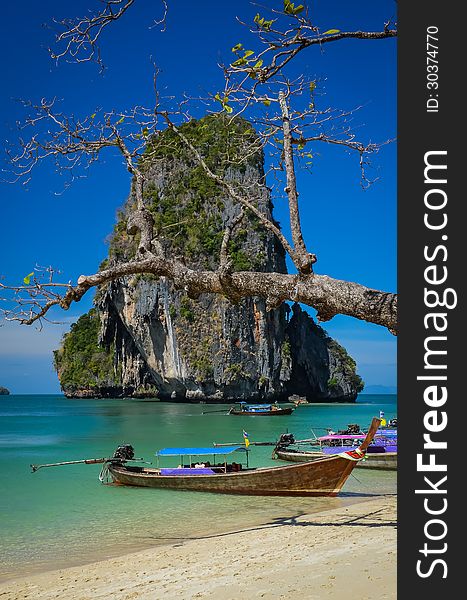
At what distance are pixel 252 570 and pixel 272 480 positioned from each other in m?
5.35

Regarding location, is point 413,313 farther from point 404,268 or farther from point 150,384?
point 150,384

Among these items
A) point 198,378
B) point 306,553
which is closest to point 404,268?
point 306,553

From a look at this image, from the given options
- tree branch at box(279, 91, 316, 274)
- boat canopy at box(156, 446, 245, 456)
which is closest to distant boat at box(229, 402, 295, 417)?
boat canopy at box(156, 446, 245, 456)

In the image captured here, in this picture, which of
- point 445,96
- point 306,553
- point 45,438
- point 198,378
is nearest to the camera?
point 445,96

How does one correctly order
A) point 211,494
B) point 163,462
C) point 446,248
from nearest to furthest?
point 446,248, point 211,494, point 163,462

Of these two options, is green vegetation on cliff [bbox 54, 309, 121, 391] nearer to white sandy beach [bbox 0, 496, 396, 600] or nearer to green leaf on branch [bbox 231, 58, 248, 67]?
white sandy beach [bbox 0, 496, 396, 600]

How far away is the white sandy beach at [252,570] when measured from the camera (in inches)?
198

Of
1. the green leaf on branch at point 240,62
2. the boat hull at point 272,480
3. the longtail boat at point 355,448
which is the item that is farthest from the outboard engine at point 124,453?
the green leaf on branch at point 240,62

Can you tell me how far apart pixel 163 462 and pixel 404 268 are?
16.9 meters

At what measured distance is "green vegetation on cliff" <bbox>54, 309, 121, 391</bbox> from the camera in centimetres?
7694

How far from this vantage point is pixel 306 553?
654 centimetres

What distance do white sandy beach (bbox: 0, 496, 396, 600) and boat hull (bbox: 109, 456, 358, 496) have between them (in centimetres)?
215

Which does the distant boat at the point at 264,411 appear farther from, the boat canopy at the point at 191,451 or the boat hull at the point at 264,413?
the boat canopy at the point at 191,451

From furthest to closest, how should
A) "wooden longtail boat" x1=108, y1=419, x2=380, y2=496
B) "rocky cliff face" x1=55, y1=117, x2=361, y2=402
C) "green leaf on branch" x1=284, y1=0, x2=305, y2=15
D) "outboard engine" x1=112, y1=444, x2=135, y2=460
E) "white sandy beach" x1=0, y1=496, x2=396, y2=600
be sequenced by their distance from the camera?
"rocky cliff face" x1=55, y1=117, x2=361, y2=402
"outboard engine" x1=112, y1=444, x2=135, y2=460
"wooden longtail boat" x1=108, y1=419, x2=380, y2=496
"white sandy beach" x1=0, y1=496, x2=396, y2=600
"green leaf on branch" x1=284, y1=0, x2=305, y2=15
